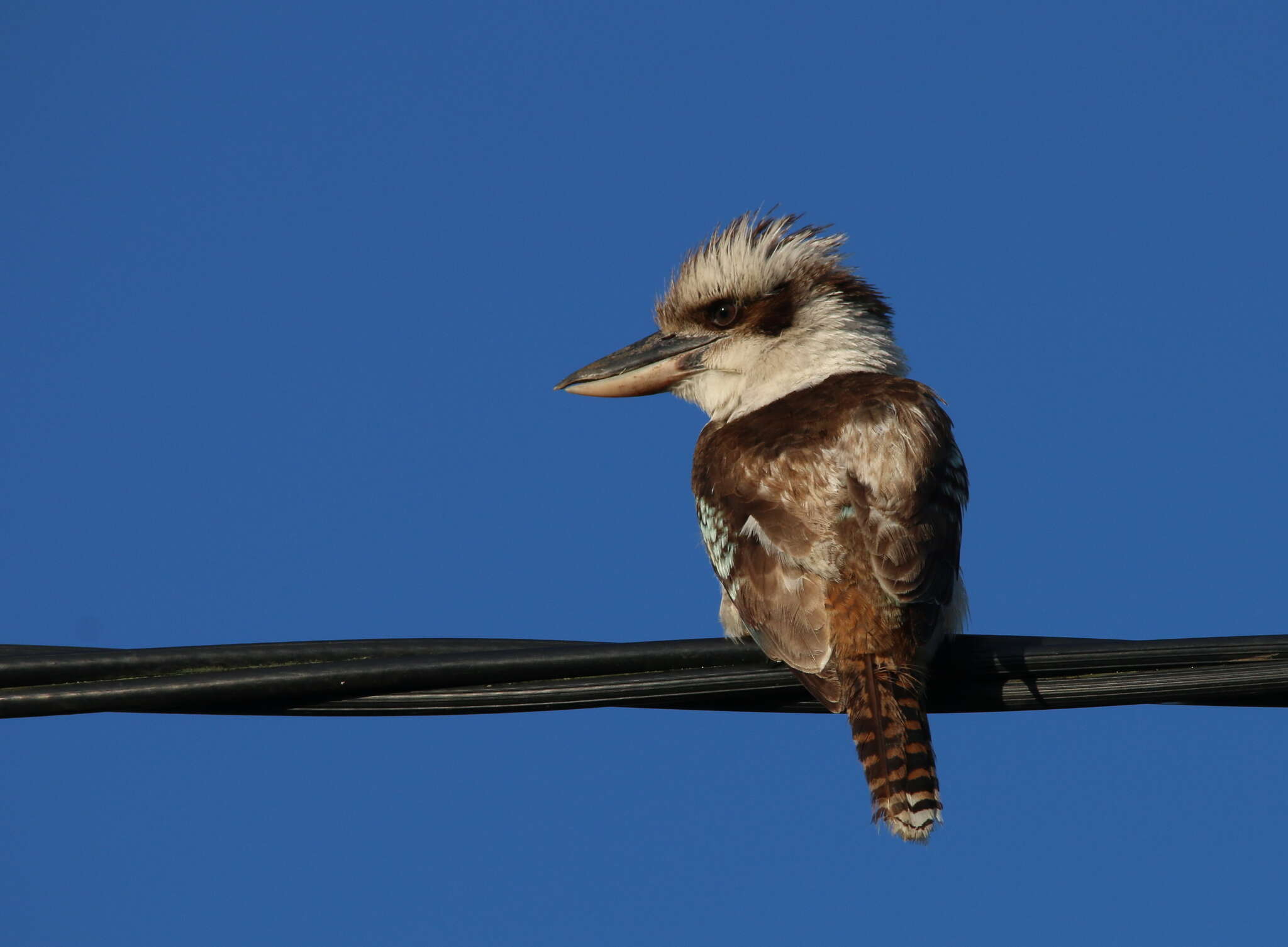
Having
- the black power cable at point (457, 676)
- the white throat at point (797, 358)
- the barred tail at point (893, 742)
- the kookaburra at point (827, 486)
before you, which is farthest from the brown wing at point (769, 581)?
the white throat at point (797, 358)

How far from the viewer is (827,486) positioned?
4801 mm

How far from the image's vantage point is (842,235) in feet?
23.0

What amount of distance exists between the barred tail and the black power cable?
2.33 ft

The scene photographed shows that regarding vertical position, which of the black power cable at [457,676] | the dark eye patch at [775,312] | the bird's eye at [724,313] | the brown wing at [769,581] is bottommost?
the black power cable at [457,676]

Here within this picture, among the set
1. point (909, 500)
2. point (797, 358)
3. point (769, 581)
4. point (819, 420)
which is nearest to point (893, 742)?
point (769, 581)

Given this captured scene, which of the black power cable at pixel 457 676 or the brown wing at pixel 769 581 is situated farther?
the brown wing at pixel 769 581

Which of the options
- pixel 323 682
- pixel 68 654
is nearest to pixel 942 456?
pixel 323 682

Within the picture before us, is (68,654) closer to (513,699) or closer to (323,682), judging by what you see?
(323,682)

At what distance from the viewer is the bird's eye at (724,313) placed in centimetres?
679

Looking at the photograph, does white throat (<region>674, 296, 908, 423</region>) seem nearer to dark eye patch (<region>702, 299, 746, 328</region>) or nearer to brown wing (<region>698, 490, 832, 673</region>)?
dark eye patch (<region>702, 299, 746, 328</region>)

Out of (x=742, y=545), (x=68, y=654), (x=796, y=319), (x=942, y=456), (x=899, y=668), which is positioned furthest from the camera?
(x=796, y=319)

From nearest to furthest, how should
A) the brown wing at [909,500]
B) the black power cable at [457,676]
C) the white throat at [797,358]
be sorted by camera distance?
the black power cable at [457,676], the brown wing at [909,500], the white throat at [797,358]

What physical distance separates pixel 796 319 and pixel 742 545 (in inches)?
81.9

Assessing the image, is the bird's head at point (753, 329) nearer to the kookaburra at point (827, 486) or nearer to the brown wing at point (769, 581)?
the kookaburra at point (827, 486)
